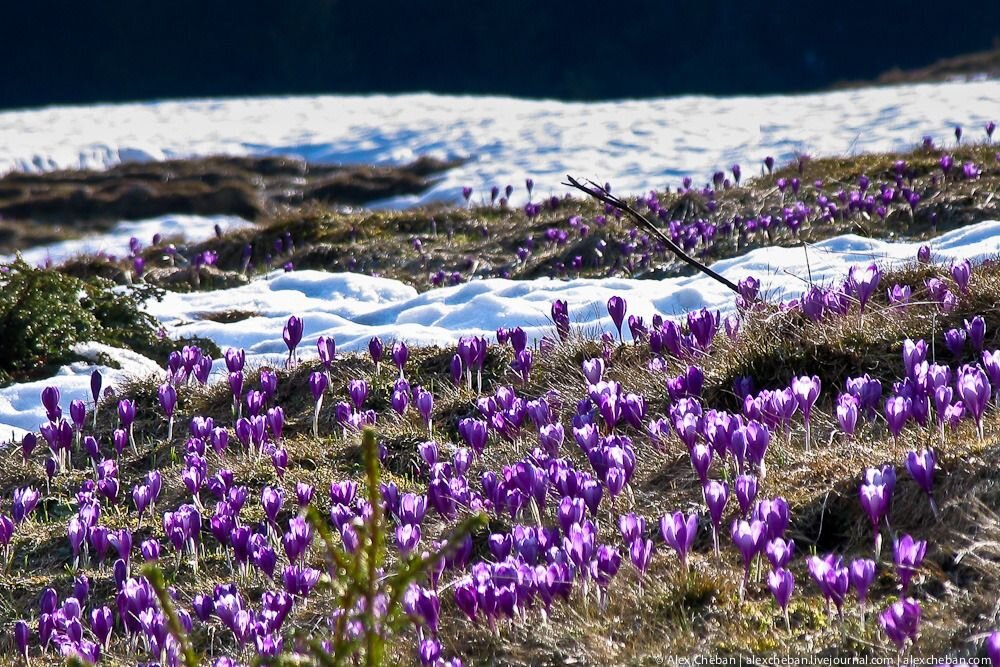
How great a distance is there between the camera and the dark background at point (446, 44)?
54.7 m

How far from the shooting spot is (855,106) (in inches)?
1120

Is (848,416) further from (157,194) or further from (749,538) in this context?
(157,194)

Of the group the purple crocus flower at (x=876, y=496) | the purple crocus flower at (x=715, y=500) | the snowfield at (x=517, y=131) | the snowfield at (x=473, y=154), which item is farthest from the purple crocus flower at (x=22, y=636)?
the snowfield at (x=517, y=131)

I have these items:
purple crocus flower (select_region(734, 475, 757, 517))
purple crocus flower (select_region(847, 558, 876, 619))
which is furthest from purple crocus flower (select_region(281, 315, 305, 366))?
purple crocus flower (select_region(847, 558, 876, 619))

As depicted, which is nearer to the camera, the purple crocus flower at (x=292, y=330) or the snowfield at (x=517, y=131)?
the purple crocus flower at (x=292, y=330)

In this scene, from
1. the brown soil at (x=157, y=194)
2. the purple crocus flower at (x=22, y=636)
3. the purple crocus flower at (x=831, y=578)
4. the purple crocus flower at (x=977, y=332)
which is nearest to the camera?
the purple crocus flower at (x=831, y=578)

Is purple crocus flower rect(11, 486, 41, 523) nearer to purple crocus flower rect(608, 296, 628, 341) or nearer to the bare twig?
the bare twig

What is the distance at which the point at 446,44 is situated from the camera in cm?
5869

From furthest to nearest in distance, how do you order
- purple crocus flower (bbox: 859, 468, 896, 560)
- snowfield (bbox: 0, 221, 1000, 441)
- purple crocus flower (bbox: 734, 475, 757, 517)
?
snowfield (bbox: 0, 221, 1000, 441) → purple crocus flower (bbox: 734, 475, 757, 517) → purple crocus flower (bbox: 859, 468, 896, 560)

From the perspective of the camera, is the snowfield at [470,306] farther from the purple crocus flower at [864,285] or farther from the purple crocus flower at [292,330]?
the purple crocus flower at [292,330]

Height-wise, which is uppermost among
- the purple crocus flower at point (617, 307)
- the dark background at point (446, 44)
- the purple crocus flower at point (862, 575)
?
→ the dark background at point (446, 44)

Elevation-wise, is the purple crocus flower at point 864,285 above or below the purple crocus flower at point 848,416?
above

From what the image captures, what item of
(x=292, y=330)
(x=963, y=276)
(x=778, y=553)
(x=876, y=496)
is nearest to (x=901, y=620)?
(x=778, y=553)

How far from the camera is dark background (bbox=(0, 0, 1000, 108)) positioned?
54688 mm
